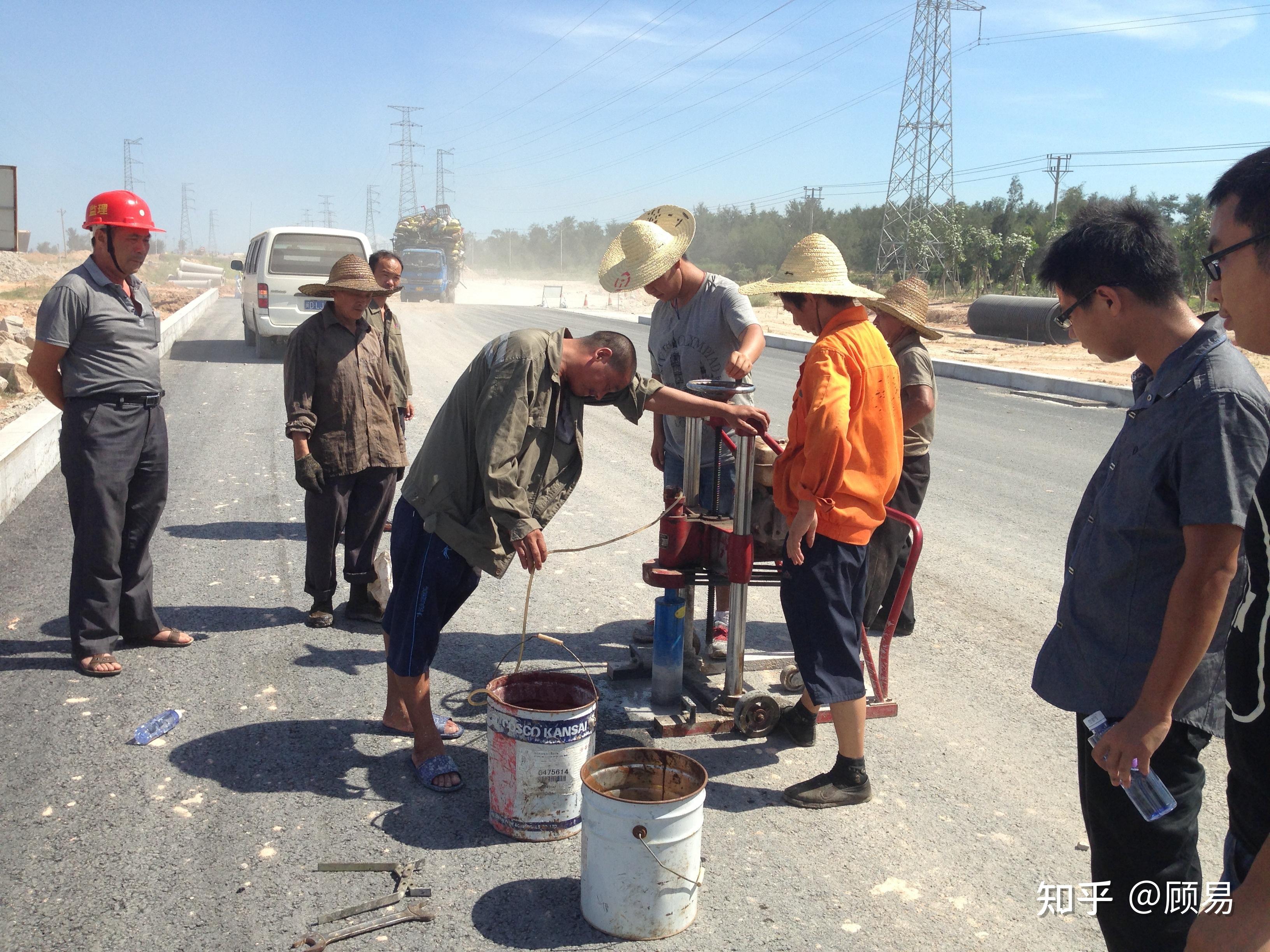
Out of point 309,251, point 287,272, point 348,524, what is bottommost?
point 348,524

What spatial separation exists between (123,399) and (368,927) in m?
3.06

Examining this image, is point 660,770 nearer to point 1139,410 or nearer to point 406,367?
point 1139,410

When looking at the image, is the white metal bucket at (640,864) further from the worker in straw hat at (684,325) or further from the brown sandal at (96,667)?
the brown sandal at (96,667)

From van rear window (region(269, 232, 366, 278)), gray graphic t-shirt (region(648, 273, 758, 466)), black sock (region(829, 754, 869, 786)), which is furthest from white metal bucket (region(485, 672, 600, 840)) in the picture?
van rear window (region(269, 232, 366, 278))

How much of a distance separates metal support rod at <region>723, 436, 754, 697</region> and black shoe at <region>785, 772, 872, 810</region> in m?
0.68

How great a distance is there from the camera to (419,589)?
12.3 feet

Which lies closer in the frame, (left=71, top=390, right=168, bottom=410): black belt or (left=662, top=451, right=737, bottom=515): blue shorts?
(left=71, top=390, right=168, bottom=410): black belt

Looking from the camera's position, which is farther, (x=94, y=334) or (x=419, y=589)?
(x=94, y=334)

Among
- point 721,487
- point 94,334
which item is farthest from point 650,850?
point 94,334

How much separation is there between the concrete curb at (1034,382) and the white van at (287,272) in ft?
18.2

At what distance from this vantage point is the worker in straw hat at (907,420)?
508cm

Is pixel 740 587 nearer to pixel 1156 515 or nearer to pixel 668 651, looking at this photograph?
pixel 668 651

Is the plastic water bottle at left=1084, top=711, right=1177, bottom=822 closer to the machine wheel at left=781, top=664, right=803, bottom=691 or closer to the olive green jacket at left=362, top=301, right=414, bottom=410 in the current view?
the machine wheel at left=781, top=664, right=803, bottom=691

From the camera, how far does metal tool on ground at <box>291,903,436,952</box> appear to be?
112 inches
